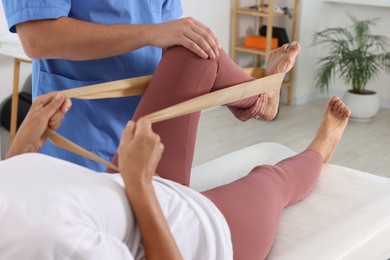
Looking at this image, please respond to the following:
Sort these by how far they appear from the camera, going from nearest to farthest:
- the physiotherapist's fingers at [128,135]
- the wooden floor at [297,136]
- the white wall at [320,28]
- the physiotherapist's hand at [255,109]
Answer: the physiotherapist's fingers at [128,135] < the physiotherapist's hand at [255,109] < the wooden floor at [297,136] < the white wall at [320,28]

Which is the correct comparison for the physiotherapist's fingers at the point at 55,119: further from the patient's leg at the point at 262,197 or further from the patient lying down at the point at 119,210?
the patient's leg at the point at 262,197

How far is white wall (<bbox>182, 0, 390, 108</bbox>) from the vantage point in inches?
184

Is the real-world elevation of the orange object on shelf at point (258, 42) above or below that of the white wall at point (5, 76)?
below

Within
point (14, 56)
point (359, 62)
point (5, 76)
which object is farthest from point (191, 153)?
point (359, 62)

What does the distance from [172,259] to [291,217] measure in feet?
1.98

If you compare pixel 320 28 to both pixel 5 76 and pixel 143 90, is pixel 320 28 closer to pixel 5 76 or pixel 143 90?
pixel 5 76

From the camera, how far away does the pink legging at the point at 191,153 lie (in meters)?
1.52

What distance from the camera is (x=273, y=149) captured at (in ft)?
7.59

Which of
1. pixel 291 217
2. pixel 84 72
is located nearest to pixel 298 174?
pixel 291 217

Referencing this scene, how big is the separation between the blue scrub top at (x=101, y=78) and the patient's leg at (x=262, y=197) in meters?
0.37

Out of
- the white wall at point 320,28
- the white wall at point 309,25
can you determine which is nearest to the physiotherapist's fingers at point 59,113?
the white wall at point 309,25

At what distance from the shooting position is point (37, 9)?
1568 millimetres

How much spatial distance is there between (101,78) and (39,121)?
0.31 m

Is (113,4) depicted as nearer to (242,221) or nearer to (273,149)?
(242,221)
